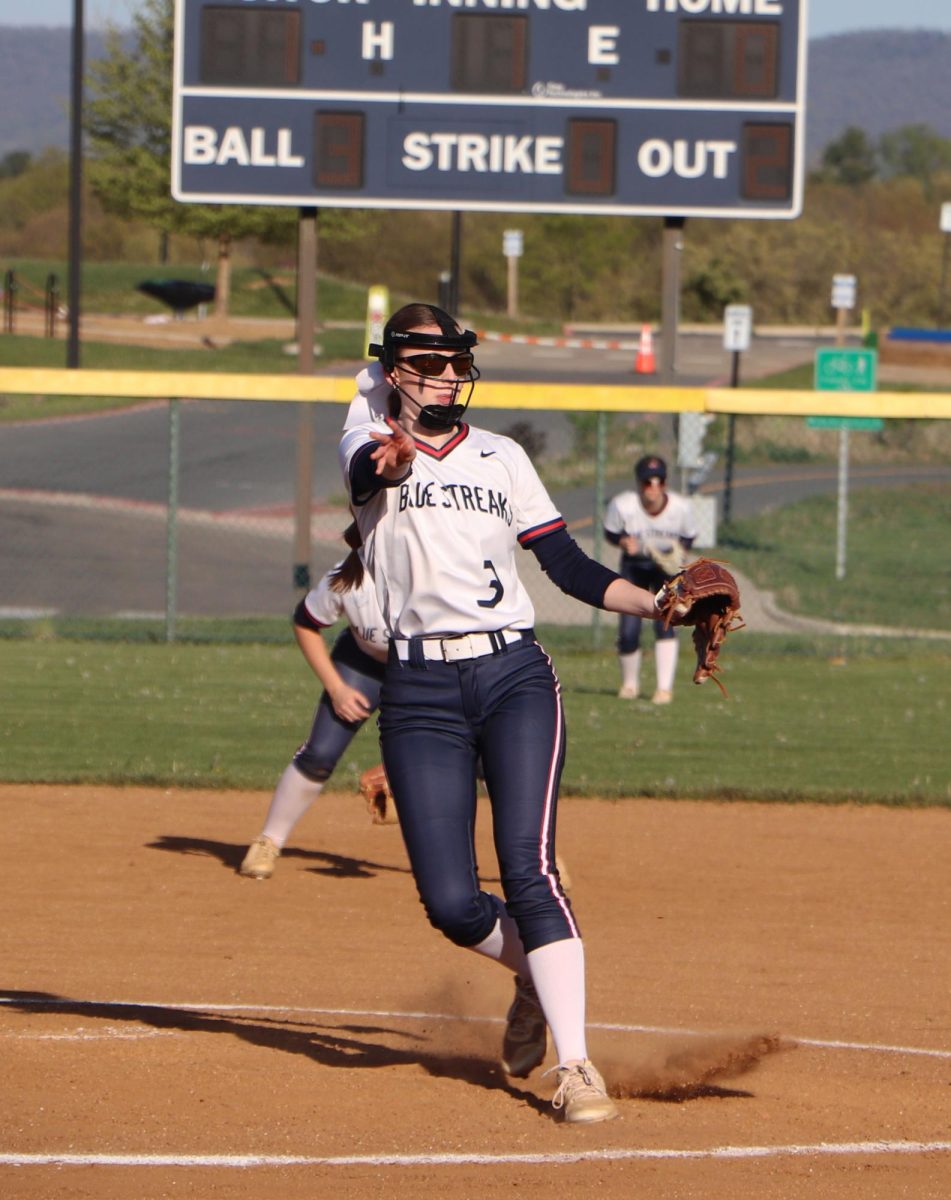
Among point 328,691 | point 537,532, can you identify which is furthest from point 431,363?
point 328,691

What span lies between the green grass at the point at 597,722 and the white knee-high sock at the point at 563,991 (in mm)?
5534

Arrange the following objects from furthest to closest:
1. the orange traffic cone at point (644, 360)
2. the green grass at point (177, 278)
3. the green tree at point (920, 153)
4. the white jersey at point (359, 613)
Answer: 1. the green tree at point (920, 153)
2. the green grass at point (177, 278)
3. the orange traffic cone at point (644, 360)
4. the white jersey at point (359, 613)

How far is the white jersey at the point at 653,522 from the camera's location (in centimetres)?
1293

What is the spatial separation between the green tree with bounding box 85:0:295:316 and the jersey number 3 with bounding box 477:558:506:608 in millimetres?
34728

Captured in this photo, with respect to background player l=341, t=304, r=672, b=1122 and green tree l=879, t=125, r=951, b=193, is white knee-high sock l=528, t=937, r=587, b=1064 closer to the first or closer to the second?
background player l=341, t=304, r=672, b=1122

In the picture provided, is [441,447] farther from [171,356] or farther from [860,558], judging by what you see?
[171,356]

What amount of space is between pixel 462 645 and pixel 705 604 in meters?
0.66

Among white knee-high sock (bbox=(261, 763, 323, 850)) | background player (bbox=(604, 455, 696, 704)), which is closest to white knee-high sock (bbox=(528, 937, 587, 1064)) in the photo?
white knee-high sock (bbox=(261, 763, 323, 850))

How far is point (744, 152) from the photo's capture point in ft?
54.4

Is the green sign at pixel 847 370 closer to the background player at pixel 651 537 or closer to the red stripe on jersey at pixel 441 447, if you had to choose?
the background player at pixel 651 537

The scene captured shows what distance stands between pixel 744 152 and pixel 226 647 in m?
6.39

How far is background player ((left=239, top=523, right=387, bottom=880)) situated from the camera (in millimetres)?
7156

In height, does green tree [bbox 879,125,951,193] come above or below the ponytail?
above

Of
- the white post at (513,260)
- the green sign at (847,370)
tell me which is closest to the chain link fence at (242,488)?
the green sign at (847,370)
